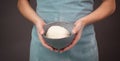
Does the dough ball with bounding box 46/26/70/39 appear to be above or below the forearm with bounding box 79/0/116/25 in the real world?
below

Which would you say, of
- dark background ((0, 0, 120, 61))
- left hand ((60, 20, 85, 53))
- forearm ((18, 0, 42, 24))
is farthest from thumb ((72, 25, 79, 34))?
dark background ((0, 0, 120, 61))

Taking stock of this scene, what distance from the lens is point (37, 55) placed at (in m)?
0.85

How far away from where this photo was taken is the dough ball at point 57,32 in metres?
0.71

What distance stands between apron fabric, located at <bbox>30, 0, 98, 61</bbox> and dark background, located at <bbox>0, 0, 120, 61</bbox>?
72cm

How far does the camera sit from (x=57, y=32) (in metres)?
0.72

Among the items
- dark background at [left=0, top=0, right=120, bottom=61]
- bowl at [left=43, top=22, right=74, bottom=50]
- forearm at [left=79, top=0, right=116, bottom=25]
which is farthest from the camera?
dark background at [left=0, top=0, right=120, bottom=61]

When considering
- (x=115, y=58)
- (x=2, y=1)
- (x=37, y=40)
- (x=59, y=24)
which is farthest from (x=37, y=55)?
(x=115, y=58)

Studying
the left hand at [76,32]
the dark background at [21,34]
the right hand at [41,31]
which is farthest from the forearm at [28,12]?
the dark background at [21,34]

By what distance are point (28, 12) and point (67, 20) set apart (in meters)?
0.14

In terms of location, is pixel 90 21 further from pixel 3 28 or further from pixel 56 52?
pixel 3 28

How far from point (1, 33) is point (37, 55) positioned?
0.79 metres

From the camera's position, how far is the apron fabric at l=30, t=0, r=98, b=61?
0.81 m

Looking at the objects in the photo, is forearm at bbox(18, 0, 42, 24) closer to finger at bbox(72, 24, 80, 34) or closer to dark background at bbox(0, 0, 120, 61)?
finger at bbox(72, 24, 80, 34)

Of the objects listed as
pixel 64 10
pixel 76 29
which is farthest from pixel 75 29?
pixel 64 10
